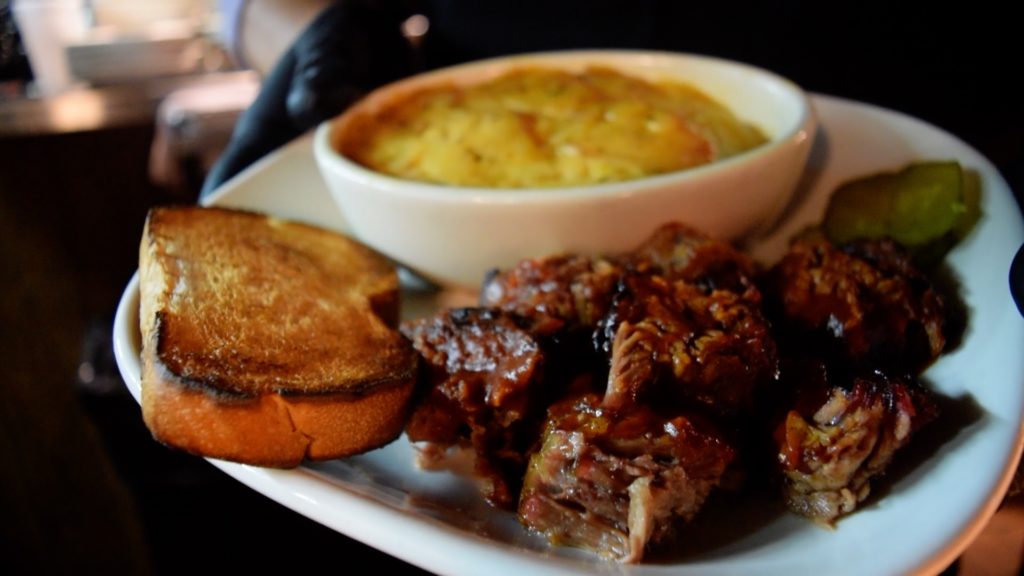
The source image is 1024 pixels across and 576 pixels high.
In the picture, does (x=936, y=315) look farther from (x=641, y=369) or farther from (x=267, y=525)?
(x=267, y=525)

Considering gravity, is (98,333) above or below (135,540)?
above

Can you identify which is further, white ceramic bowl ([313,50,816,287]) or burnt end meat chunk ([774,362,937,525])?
white ceramic bowl ([313,50,816,287])

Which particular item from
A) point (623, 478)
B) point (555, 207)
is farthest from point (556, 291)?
point (623, 478)

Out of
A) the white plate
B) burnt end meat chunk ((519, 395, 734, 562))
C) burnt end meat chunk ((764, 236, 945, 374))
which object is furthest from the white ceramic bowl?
burnt end meat chunk ((519, 395, 734, 562))

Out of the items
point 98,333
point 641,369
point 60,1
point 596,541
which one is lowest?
point 98,333

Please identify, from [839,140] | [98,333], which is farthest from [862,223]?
[98,333]

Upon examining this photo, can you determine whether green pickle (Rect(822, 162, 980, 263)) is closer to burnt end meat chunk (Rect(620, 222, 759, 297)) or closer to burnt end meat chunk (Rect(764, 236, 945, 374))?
burnt end meat chunk (Rect(764, 236, 945, 374))

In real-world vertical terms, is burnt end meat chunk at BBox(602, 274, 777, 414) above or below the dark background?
above
